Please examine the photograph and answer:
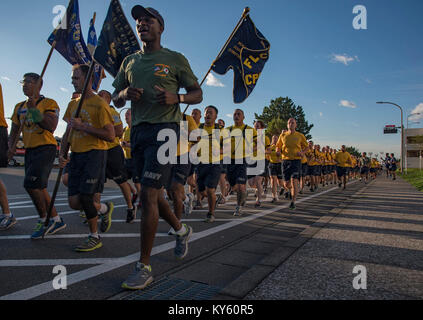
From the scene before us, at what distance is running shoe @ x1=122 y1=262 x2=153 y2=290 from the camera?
244 centimetres

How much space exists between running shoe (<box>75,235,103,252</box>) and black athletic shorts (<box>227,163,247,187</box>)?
144 inches

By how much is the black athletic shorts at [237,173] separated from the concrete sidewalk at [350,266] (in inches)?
87.2

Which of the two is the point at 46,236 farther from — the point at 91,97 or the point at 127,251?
the point at 91,97

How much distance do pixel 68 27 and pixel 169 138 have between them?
317 centimetres

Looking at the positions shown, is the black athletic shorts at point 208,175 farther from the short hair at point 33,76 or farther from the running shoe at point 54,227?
the short hair at point 33,76

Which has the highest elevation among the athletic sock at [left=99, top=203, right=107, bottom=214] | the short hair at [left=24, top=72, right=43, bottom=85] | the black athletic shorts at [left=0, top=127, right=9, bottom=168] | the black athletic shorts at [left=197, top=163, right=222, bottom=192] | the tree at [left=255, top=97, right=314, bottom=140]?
the tree at [left=255, top=97, right=314, bottom=140]

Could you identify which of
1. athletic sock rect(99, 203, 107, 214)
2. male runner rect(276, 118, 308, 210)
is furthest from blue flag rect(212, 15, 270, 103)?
athletic sock rect(99, 203, 107, 214)

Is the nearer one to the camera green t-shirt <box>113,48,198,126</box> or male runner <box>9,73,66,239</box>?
green t-shirt <box>113,48,198,126</box>

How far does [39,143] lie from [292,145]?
5547mm

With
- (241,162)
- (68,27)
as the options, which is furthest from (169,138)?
(241,162)

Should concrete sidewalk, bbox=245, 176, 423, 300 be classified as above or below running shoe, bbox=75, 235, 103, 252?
below

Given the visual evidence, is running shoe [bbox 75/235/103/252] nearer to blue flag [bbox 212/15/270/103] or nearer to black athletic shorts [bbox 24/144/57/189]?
black athletic shorts [bbox 24/144/57/189]

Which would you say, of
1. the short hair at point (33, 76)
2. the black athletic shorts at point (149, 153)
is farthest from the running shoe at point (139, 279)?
the short hair at point (33, 76)
